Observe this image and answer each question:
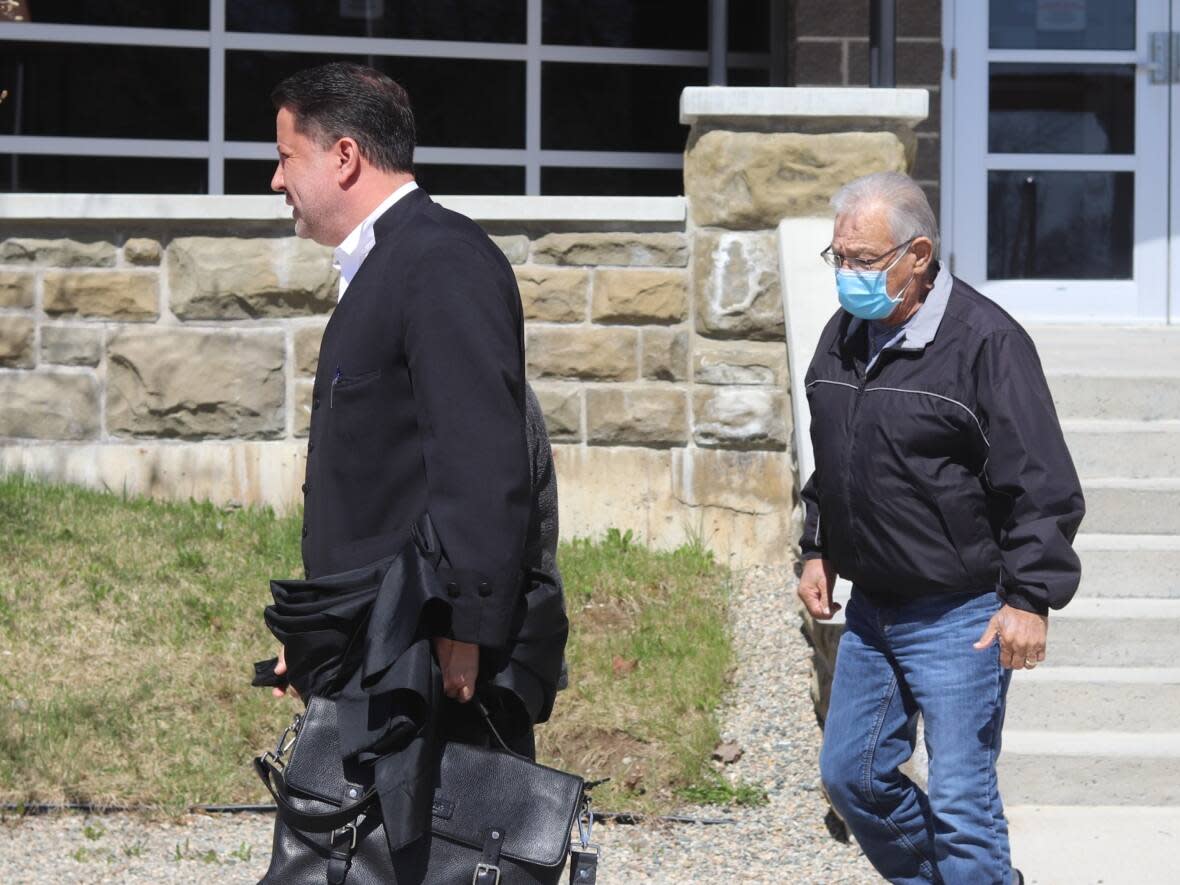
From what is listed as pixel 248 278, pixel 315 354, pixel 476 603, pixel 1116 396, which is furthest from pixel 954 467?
pixel 248 278

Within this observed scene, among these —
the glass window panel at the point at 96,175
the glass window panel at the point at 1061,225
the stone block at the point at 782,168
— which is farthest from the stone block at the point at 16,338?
the glass window panel at the point at 1061,225

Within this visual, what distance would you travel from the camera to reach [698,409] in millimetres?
7086

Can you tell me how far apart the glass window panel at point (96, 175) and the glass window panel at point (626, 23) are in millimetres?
2390

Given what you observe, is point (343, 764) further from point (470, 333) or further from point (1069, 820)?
point (1069, 820)

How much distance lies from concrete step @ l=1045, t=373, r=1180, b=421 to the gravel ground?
1.97 metres

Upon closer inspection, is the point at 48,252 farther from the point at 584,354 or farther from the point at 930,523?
the point at 930,523

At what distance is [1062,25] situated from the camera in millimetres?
9203

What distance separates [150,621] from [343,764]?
3.25 metres

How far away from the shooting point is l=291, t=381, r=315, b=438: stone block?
280 inches

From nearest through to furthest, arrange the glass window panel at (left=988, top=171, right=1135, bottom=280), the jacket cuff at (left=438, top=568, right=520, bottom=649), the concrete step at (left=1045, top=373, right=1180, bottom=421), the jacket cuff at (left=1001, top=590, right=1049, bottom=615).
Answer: the jacket cuff at (left=438, top=568, right=520, bottom=649) < the jacket cuff at (left=1001, top=590, right=1049, bottom=615) < the concrete step at (left=1045, top=373, right=1180, bottom=421) < the glass window panel at (left=988, top=171, right=1135, bottom=280)

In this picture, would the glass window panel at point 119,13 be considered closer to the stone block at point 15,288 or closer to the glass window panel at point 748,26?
the glass window panel at point 748,26

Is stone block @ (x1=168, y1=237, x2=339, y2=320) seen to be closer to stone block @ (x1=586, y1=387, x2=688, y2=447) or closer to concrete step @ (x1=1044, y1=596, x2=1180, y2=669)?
stone block @ (x1=586, y1=387, x2=688, y2=447)

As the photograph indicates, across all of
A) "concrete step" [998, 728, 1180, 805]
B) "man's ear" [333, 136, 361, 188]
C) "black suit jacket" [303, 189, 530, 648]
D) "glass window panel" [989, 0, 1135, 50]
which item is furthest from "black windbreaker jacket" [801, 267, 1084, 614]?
"glass window panel" [989, 0, 1135, 50]

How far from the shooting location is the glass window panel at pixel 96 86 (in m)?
10.5
